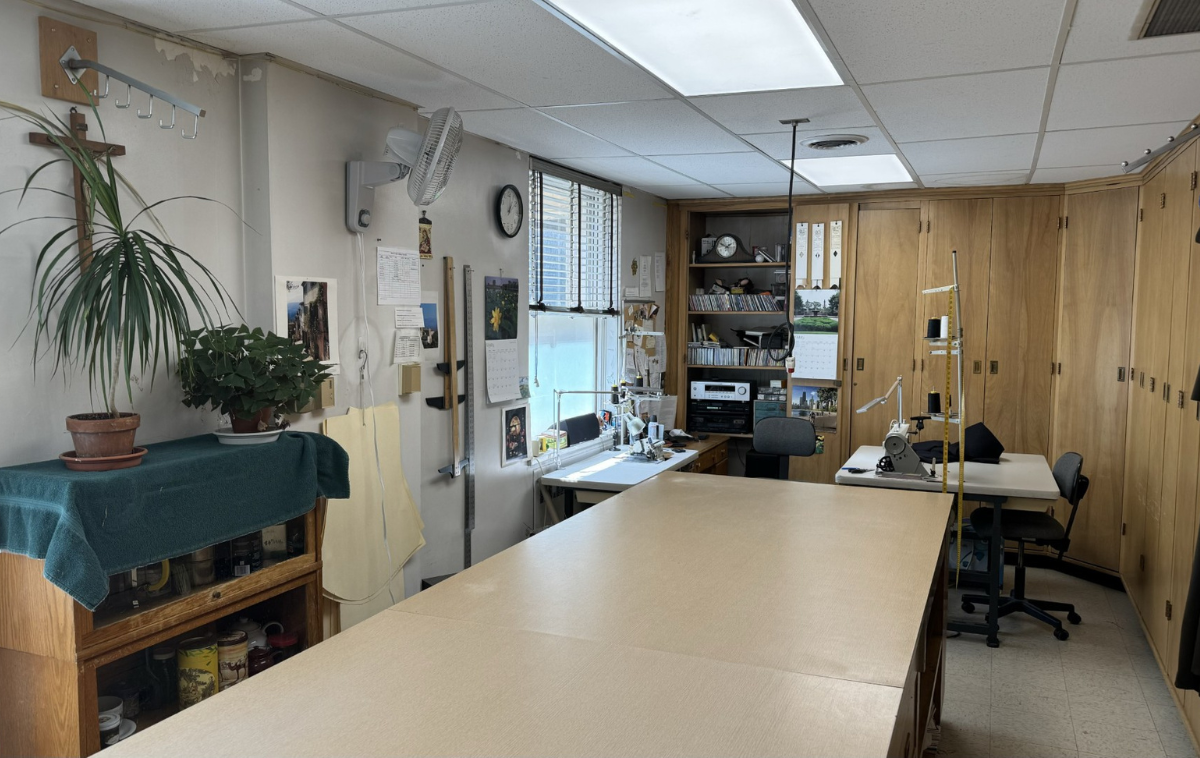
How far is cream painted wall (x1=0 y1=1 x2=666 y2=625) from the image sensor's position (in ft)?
7.36

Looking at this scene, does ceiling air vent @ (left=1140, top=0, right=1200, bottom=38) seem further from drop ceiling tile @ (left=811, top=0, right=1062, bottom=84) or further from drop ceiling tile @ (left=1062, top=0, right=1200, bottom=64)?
drop ceiling tile @ (left=811, top=0, right=1062, bottom=84)

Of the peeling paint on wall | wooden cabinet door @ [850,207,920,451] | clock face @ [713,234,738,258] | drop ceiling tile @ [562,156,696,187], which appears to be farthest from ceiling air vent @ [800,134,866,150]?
the peeling paint on wall

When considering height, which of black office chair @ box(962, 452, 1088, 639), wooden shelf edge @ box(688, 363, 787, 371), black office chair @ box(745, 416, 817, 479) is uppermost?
wooden shelf edge @ box(688, 363, 787, 371)

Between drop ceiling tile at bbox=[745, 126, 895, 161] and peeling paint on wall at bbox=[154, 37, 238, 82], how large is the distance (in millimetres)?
2288

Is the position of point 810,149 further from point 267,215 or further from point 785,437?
point 267,215

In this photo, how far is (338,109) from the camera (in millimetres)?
3193

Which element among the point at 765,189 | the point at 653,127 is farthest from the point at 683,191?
the point at 653,127

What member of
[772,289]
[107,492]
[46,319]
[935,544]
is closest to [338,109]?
[46,319]

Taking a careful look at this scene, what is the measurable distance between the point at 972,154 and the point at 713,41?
236cm

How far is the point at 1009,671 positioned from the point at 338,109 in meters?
3.82

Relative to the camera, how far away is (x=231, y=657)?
262 centimetres

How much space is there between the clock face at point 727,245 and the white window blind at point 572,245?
3.92 feet

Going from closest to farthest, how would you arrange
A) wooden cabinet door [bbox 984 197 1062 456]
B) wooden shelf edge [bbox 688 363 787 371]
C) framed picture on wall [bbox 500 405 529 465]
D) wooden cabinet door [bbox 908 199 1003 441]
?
framed picture on wall [bbox 500 405 529 465] < wooden cabinet door [bbox 984 197 1062 456] < wooden cabinet door [bbox 908 199 1003 441] < wooden shelf edge [bbox 688 363 787 371]

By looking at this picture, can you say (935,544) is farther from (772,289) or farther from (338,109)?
(772,289)
